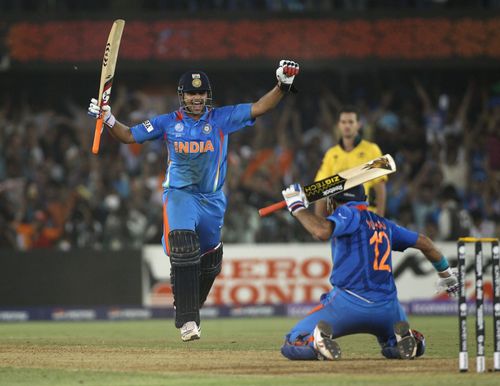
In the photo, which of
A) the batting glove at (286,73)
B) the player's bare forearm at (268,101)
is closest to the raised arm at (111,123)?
the player's bare forearm at (268,101)

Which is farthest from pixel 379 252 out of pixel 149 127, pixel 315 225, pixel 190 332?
pixel 149 127

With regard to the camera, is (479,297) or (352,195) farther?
(352,195)

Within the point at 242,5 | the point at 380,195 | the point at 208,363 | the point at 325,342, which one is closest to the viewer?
the point at 325,342

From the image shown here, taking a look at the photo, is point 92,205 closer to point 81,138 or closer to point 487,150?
point 81,138

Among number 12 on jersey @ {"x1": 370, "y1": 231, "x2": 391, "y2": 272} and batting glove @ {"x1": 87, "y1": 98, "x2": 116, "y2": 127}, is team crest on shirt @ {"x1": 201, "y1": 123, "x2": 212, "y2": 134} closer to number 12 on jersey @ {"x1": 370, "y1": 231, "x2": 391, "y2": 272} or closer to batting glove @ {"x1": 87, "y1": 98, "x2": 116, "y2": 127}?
batting glove @ {"x1": 87, "y1": 98, "x2": 116, "y2": 127}

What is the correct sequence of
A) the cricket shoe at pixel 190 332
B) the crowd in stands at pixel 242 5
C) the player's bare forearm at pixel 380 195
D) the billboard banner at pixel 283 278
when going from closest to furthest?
the cricket shoe at pixel 190 332 < the player's bare forearm at pixel 380 195 < the billboard banner at pixel 283 278 < the crowd in stands at pixel 242 5

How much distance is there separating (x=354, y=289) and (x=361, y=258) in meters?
0.21

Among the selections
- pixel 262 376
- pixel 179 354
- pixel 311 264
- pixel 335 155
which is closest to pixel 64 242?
pixel 311 264

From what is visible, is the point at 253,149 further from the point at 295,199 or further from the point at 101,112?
the point at 295,199

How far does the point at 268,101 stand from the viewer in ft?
29.6

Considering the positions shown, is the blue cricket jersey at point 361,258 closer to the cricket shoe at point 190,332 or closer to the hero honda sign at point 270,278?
the cricket shoe at point 190,332

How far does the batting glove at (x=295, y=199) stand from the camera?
7.40 meters

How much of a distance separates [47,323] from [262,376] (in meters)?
8.94

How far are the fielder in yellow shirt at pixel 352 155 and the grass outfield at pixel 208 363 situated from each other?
4.37 ft
